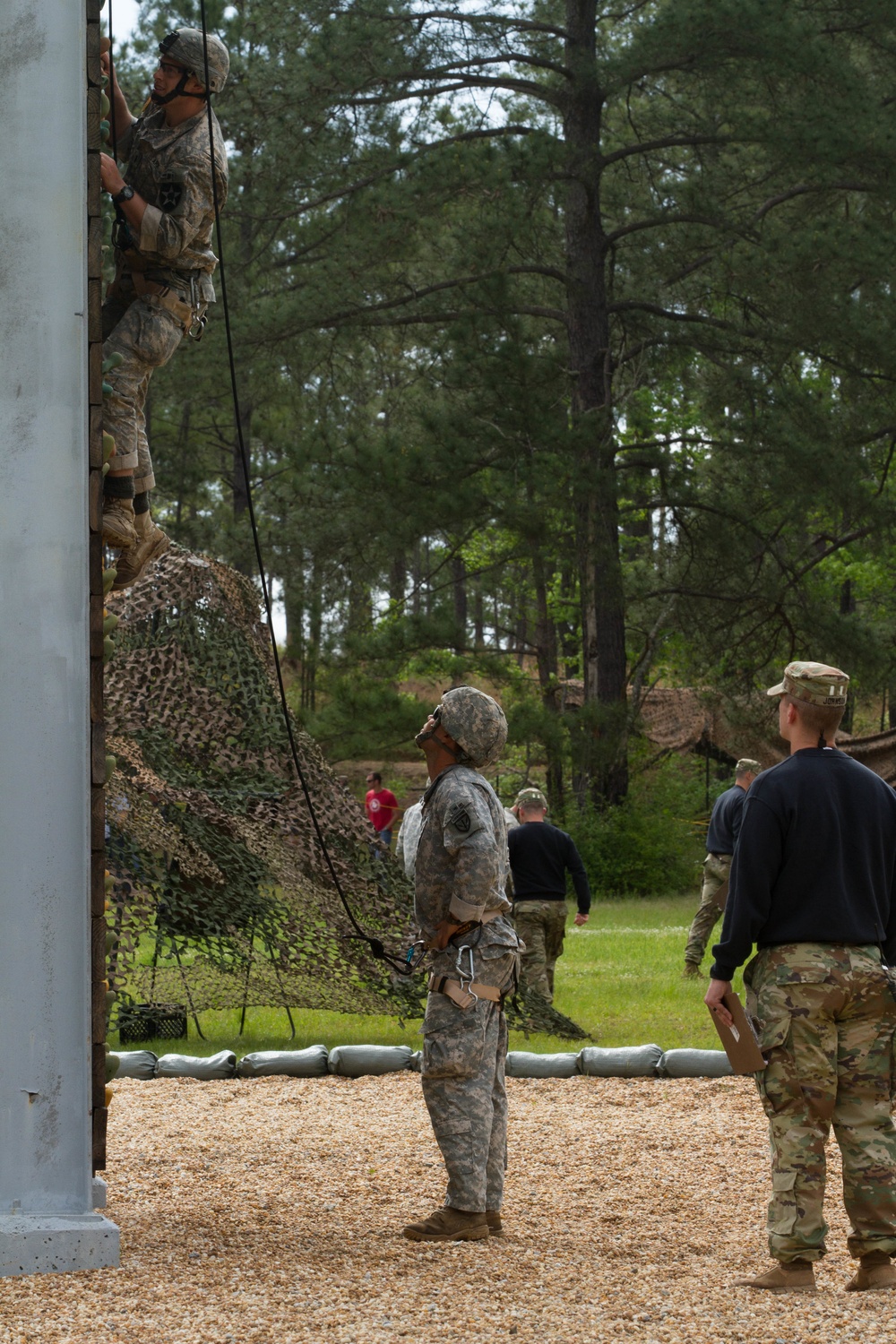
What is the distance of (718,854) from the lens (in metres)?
10.6

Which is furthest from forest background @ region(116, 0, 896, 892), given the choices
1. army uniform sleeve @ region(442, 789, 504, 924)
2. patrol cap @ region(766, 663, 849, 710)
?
patrol cap @ region(766, 663, 849, 710)

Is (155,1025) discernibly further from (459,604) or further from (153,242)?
(459,604)

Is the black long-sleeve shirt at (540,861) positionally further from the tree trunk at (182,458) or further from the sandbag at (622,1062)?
the tree trunk at (182,458)

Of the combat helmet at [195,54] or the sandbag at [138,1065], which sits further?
the sandbag at [138,1065]

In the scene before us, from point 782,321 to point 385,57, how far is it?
5.28 m

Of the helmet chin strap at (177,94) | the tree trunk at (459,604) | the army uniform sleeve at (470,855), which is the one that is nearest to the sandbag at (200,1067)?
the army uniform sleeve at (470,855)

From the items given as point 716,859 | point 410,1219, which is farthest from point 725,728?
point 410,1219

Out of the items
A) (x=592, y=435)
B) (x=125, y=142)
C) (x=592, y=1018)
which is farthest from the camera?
(x=592, y=435)

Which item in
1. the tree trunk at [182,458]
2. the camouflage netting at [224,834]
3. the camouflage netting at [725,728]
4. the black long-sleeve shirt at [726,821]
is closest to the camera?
the camouflage netting at [224,834]

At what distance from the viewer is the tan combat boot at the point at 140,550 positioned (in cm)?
511

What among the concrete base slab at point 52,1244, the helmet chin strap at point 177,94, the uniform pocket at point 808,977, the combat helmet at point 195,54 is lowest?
the concrete base slab at point 52,1244

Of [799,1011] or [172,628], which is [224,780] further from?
[799,1011]

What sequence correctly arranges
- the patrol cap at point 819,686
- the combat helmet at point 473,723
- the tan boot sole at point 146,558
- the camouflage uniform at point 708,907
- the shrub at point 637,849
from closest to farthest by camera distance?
1. the patrol cap at point 819,686
2. the combat helmet at point 473,723
3. the tan boot sole at point 146,558
4. the camouflage uniform at point 708,907
5. the shrub at point 637,849

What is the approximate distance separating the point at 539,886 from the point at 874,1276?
5.19m
